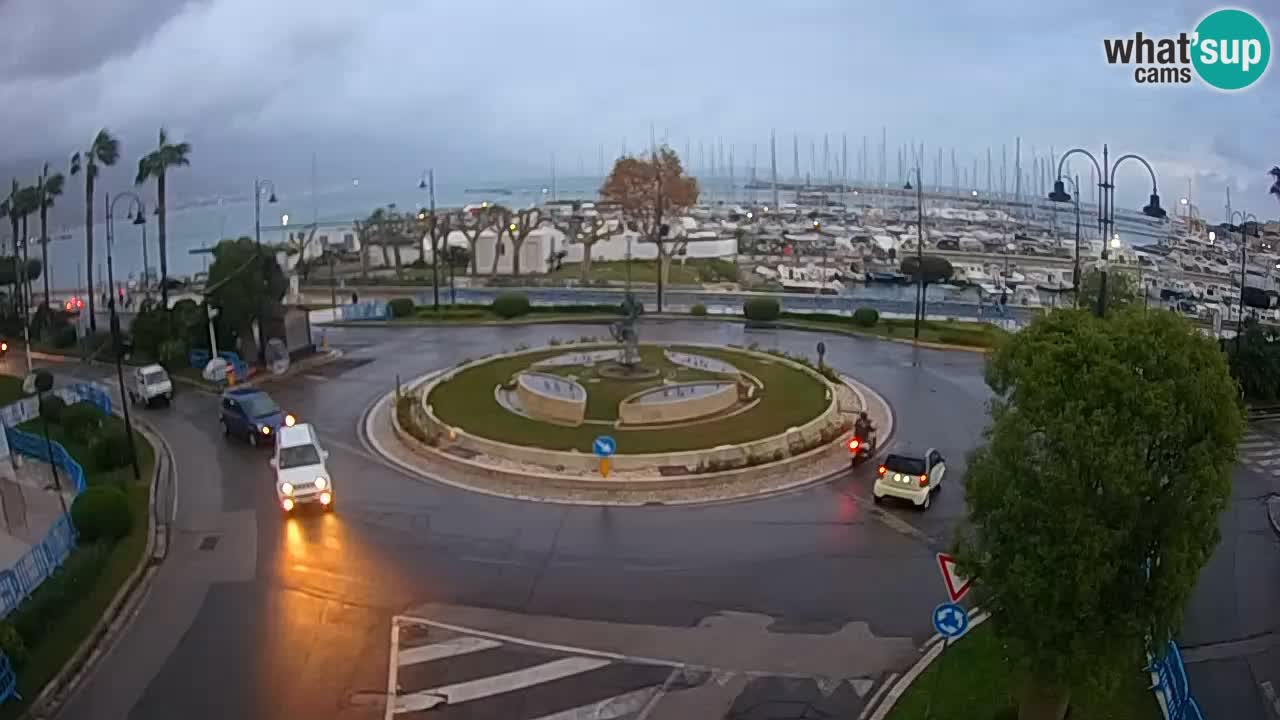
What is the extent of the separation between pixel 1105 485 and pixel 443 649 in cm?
1002

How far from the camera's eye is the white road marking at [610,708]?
1370cm

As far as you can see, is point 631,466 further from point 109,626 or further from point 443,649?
point 109,626

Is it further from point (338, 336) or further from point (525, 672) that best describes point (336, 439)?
point (338, 336)

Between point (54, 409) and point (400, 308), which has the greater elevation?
point (400, 308)

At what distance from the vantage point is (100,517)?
19625mm

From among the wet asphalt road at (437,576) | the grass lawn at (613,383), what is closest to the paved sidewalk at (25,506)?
the wet asphalt road at (437,576)

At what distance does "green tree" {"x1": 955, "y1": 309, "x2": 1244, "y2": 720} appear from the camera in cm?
1037

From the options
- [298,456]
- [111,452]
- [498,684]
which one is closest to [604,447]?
[298,456]

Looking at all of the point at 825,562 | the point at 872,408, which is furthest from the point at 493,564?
the point at 872,408

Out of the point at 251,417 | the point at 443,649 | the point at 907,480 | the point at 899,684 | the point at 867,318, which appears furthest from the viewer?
the point at 867,318

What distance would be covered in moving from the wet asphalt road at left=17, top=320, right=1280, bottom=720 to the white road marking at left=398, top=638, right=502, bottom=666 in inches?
16.8

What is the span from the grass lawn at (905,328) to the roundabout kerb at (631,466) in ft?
49.4

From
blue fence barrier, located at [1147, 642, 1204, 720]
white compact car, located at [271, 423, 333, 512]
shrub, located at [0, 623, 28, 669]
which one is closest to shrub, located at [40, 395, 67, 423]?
white compact car, located at [271, 423, 333, 512]

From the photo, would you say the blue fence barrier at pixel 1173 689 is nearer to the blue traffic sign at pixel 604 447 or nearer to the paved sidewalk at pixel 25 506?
the blue traffic sign at pixel 604 447
